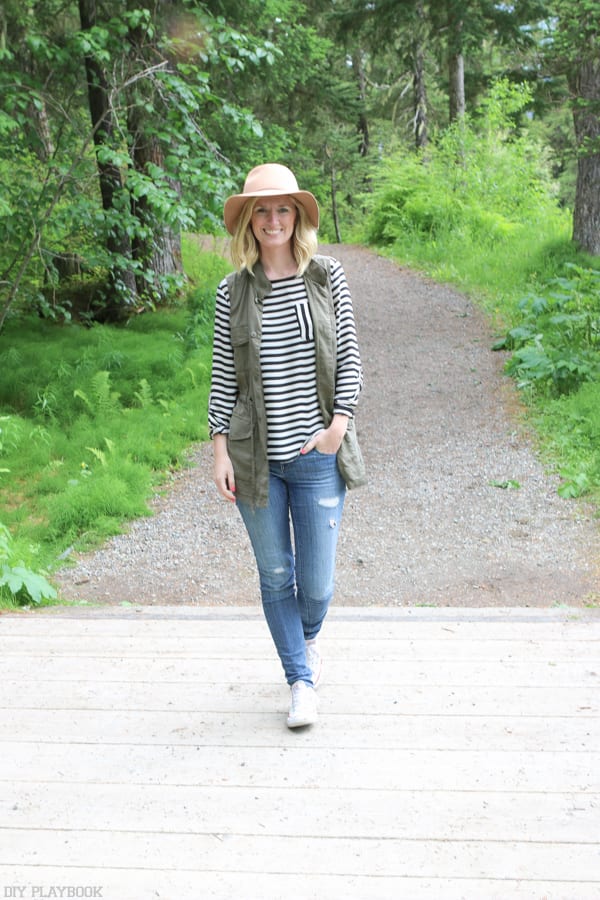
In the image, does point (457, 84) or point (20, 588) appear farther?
point (457, 84)

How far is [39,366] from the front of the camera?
999 cm

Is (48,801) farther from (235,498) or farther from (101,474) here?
(101,474)

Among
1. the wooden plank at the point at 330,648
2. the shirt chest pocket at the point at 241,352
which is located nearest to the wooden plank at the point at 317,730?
the wooden plank at the point at 330,648

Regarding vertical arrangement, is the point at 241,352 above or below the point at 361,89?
below

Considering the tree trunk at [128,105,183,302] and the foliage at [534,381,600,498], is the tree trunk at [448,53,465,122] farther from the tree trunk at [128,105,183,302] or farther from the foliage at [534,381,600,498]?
the foliage at [534,381,600,498]

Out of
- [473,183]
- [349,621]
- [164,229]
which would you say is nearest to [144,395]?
[164,229]

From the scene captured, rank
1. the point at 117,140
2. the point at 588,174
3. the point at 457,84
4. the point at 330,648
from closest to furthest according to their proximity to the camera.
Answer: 1. the point at 330,648
2. the point at 117,140
3. the point at 588,174
4. the point at 457,84

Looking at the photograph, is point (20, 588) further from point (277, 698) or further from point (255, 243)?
point (255, 243)

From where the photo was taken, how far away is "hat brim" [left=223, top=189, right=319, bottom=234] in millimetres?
2846

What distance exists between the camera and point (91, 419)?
8.98 m

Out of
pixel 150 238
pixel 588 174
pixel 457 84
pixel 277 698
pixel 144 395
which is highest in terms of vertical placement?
pixel 457 84

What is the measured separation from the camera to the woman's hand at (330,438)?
2.91 meters

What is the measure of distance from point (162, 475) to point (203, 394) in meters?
2.00

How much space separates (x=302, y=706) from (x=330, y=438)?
105 cm
